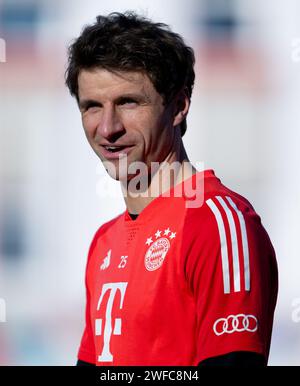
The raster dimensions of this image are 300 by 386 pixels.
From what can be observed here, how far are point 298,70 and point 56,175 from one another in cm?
137

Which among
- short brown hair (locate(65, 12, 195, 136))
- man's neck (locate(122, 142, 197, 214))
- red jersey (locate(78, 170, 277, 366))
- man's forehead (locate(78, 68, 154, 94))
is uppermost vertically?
short brown hair (locate(65, 12, 195, 136))

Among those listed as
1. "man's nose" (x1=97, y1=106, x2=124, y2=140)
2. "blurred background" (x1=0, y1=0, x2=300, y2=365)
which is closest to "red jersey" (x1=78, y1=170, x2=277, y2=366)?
"man's nose" (x1=97, y1=106, x2=124, y2=140)

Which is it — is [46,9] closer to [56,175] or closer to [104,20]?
[56,175]

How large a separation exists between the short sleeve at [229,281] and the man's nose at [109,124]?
336 millimetres

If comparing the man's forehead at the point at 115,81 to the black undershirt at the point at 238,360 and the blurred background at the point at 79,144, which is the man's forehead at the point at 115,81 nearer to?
the black undershirt at the point at 238,360

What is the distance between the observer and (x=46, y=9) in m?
4.42

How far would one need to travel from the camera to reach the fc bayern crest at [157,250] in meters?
2.12

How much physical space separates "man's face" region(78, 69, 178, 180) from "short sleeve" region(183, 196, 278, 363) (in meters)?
0.29

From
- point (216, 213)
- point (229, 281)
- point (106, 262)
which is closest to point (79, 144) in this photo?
point (106, 262)

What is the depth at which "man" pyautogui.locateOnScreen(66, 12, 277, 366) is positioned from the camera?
1954 mm

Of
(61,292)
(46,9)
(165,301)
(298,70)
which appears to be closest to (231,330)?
(165,301)

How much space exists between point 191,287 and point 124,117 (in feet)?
1.64

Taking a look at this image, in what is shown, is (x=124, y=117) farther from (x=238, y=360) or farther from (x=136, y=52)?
(x=238, y=360)

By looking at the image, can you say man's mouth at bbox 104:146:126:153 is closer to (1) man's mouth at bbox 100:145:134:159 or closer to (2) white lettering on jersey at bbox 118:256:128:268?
(1) man's mouth at bbox 100:145:134:159
